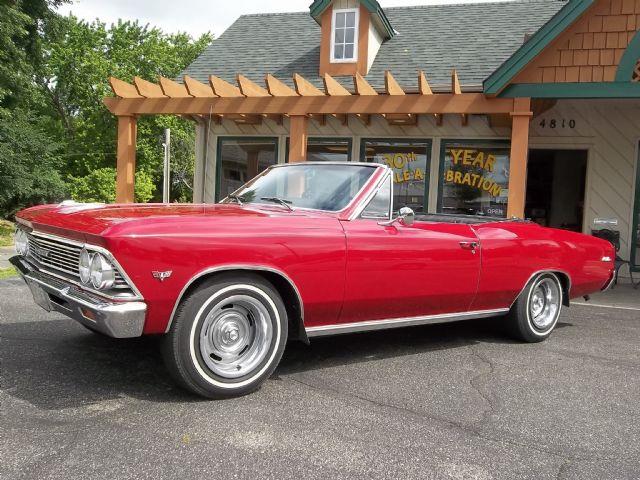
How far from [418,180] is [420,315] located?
7933 mm

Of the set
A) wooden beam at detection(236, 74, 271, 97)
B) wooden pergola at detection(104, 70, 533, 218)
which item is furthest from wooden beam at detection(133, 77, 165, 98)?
wooden beam at detection(236, 74, 271, 97)

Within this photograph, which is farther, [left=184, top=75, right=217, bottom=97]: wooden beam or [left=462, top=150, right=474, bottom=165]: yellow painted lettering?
[left=462, top=150, right=474, bottom=165]: yellow painted lettering

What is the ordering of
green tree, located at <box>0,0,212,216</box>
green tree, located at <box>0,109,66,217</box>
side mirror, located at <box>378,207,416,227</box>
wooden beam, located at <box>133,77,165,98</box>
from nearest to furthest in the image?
side mirror, located at <box>378,207,416,227</box> → wooden beam, located at <box>133,77,165,98</box> → green tree, located at <box>0,109,66,217</box> → green tree, located at <box>0,0,212,216</box>

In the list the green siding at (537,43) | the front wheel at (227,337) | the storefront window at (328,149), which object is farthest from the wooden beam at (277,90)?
the front wheel at (227,337)

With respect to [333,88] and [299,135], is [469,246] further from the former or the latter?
[299,135]

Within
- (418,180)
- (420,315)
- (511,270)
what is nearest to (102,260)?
(420,315)

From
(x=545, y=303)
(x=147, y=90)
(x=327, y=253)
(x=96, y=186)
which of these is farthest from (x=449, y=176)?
(x=96, y=186)

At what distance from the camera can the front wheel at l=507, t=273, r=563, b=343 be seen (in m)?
5.03

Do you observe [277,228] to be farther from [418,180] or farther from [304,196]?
[418,180]

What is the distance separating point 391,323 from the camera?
4117 mm

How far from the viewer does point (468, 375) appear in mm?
4047

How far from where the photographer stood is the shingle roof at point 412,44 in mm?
12031

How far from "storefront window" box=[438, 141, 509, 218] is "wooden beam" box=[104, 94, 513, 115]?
2.88 metres

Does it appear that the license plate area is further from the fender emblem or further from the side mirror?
the side mirror
